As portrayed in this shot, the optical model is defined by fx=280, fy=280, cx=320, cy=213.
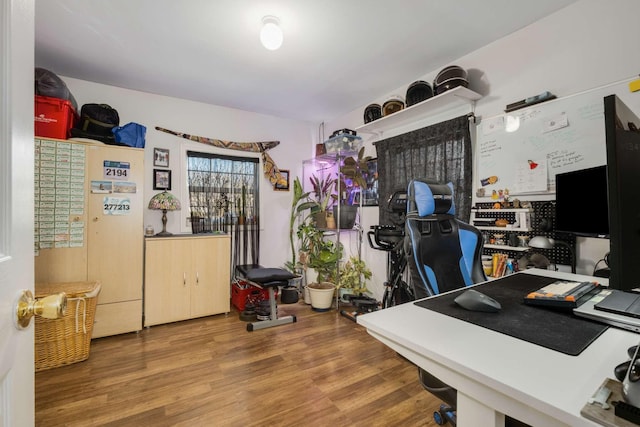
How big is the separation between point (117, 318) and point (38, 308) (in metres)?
2.57

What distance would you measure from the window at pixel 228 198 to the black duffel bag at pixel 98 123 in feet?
2.69

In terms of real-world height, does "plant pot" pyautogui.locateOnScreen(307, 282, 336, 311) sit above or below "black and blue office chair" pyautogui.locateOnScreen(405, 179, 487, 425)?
below

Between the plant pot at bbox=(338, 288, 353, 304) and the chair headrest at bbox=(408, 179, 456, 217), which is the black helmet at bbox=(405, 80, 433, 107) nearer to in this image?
the chair headrest at bbox=(408, 179, 456, 217)

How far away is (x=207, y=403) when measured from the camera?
1.66m

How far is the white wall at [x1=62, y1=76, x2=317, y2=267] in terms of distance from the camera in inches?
120

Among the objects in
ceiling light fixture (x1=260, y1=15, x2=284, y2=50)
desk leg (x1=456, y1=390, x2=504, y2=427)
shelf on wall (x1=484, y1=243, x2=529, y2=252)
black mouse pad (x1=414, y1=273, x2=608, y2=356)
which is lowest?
desk leg (x1=456, y1=390, x2=504, y2=427)

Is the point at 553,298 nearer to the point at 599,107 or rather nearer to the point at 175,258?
the point at 599,107

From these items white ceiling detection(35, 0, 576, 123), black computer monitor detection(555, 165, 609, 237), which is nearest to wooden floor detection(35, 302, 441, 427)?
black computer monitor detection(555, 165, 609, 237)

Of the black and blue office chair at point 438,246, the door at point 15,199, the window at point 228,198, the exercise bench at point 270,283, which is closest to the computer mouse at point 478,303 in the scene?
the black and blue office chair at point 438,246

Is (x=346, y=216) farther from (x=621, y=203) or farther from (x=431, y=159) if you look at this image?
(x=621, y=203)

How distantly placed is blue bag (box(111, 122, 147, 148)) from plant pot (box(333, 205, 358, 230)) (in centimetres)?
216

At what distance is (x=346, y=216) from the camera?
3.27 meters

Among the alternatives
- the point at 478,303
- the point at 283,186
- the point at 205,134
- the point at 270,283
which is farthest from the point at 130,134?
the point at 478,303

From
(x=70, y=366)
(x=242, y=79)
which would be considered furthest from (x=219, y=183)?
(x=70, y=366)
